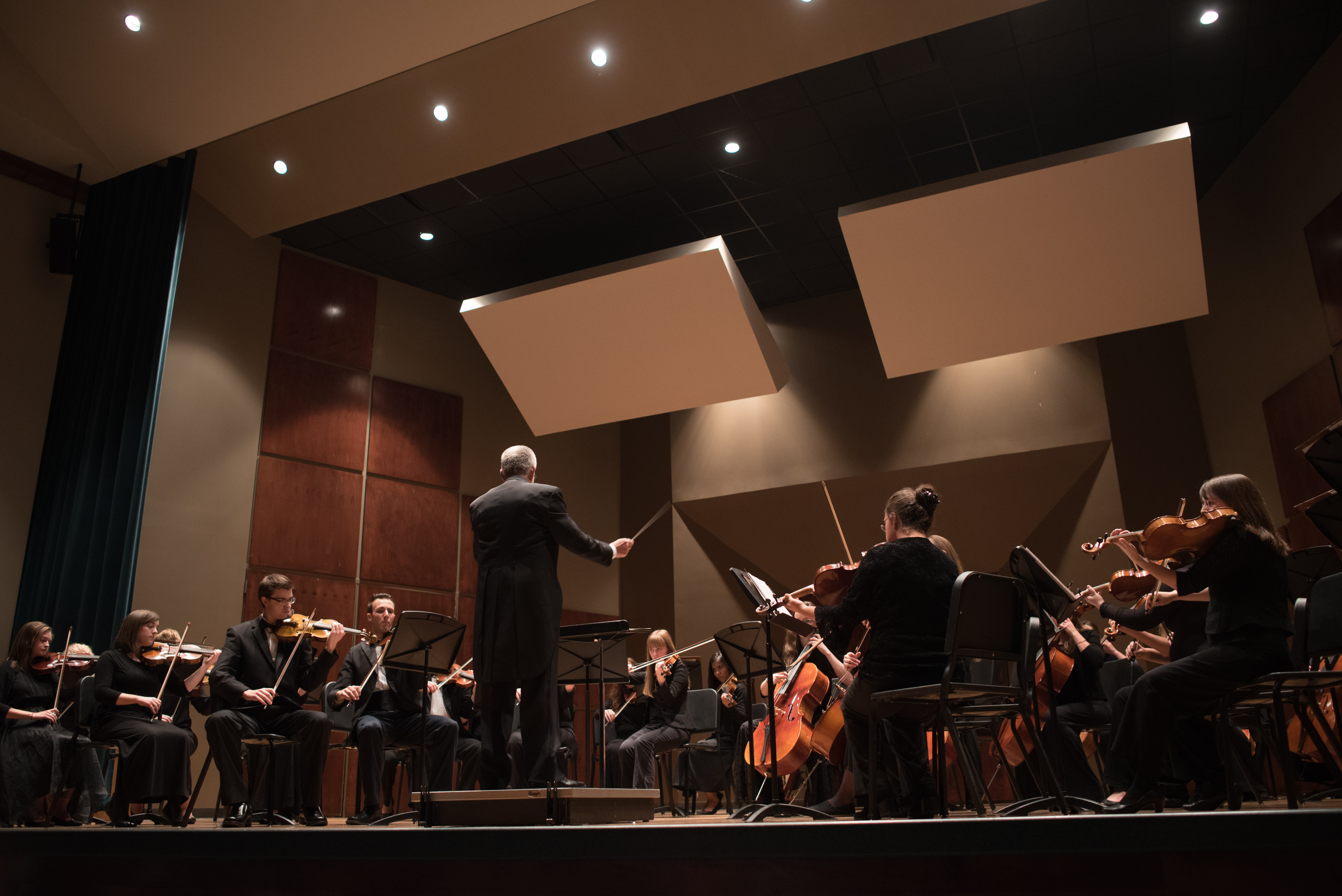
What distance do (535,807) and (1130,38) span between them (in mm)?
5534

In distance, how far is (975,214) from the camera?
6.37m

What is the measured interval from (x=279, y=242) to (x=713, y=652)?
4.90 metres

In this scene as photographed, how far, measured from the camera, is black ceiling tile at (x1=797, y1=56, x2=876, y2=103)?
5.91 m

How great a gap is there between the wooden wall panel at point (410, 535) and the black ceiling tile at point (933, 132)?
463 cm

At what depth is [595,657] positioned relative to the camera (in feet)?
16.3

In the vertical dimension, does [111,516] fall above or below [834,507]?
below

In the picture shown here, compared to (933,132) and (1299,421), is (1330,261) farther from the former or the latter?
(933,132)

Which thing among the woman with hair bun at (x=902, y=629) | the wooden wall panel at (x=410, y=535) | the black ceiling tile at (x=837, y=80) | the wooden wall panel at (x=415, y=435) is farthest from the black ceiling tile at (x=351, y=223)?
the woman with hair bun at (x=902, y=629)

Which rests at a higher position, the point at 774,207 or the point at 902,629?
the point at 774,207

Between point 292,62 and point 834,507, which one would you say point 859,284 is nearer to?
point 834,507

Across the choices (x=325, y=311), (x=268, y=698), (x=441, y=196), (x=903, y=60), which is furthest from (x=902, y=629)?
(x=325, y=311)

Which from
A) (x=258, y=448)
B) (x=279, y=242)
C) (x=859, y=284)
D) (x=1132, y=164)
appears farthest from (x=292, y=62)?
(x=1132, y=164)

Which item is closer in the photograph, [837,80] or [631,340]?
[837,80]

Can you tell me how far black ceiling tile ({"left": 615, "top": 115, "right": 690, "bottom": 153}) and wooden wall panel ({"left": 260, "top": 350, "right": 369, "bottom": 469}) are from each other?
2984mm
